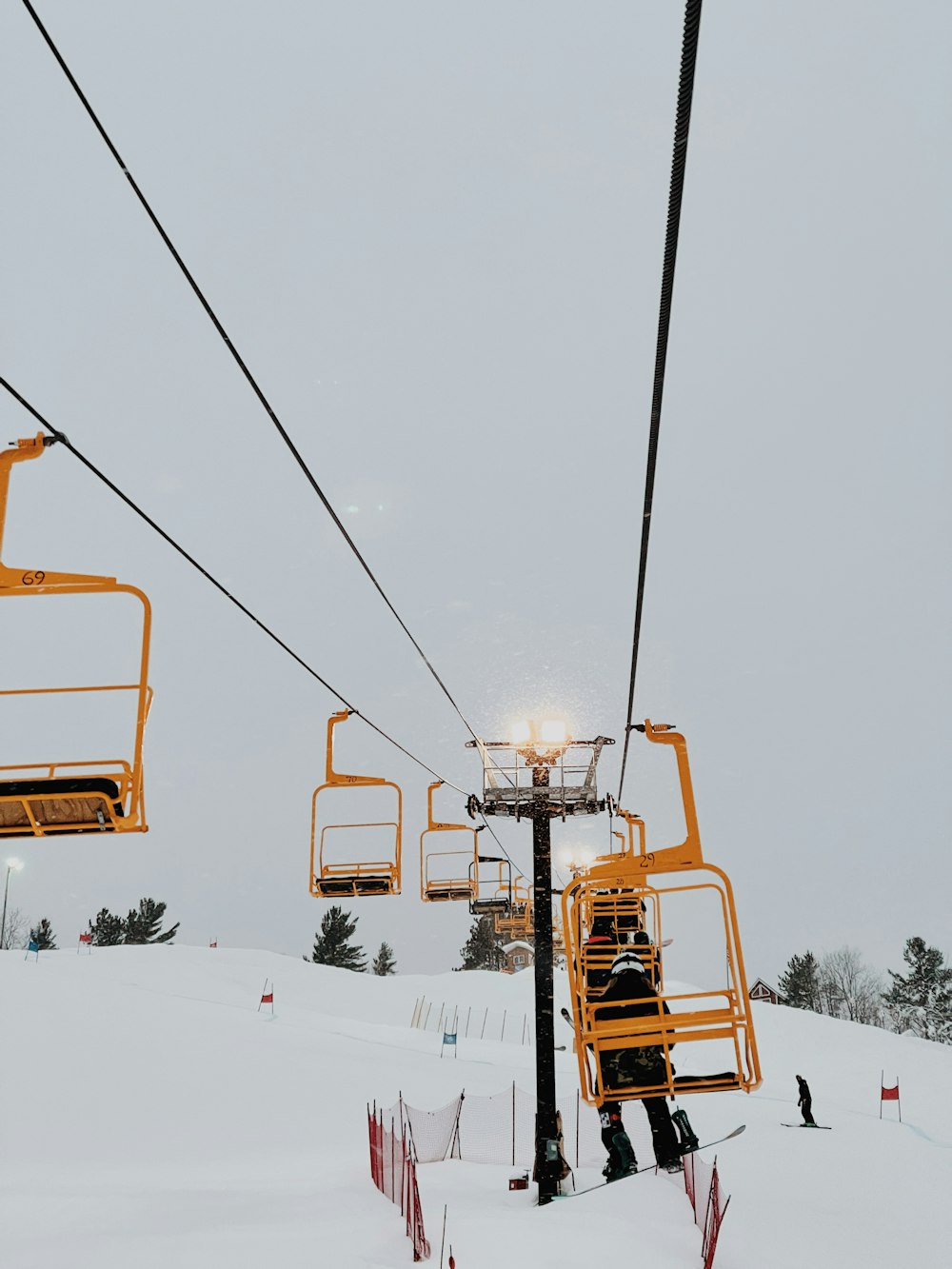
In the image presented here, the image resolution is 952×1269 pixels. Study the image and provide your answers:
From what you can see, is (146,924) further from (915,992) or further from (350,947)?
(915,992)

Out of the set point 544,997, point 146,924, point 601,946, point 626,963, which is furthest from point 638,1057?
point 146,924

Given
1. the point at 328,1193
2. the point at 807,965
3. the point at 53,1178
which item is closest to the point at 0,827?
the point at 328,1193

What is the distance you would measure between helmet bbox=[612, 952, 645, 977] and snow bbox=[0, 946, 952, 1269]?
7.91ft

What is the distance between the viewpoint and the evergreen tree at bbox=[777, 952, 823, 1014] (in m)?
75.2

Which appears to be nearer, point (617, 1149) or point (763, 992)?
point (617, 1149)

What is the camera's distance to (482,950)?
83.8m

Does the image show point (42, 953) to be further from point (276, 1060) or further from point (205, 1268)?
point (205, 1268)

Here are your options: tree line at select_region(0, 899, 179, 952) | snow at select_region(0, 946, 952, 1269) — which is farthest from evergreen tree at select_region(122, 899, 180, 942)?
snow at select_region(0, 946, 952, 1269)

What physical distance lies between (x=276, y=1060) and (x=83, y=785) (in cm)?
2102

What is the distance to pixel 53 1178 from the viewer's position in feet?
45.1

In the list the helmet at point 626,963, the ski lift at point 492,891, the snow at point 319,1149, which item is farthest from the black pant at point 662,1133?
the ski lift at point 492,891

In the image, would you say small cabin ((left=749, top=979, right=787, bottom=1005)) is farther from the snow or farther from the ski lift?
the ski lift

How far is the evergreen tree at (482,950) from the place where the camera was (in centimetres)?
8256

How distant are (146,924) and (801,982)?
5592cm
